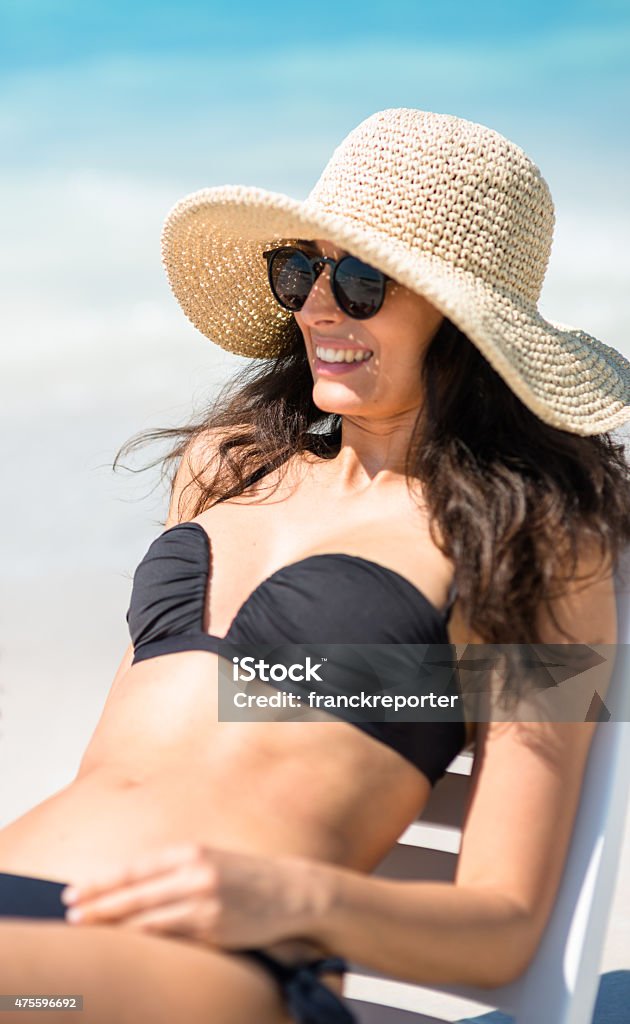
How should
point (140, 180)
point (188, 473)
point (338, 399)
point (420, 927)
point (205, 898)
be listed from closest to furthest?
point (205, 898), point (420, 927), point (338, 399), point (188, 473), point (140, 180)

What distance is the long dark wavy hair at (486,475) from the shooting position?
6.66 feet

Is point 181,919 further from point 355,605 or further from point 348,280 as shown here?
point 348,280

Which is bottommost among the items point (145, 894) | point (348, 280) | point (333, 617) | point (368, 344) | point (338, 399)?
point (145, 894)

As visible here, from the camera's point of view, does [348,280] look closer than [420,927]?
No

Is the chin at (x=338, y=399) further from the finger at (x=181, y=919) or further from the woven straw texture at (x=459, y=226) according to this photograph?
the finger at (x=181, y=919)

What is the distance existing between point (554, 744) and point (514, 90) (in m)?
12.6

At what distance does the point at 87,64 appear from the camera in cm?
1475

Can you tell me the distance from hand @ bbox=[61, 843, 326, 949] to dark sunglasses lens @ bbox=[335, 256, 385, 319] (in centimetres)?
104

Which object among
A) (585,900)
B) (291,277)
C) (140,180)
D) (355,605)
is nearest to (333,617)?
(355,605)

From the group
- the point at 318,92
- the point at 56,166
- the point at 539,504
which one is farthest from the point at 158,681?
the point at 318,92

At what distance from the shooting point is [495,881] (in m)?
1.83

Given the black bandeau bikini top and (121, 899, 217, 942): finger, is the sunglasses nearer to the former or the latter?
the black bandeau bikini top

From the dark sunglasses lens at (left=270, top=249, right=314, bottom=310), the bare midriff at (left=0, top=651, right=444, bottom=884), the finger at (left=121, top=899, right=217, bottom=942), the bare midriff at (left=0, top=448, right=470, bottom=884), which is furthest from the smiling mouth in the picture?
the finger at (left=121, top=899, right=217, bottom=942)

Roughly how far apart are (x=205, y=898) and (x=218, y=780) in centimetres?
39
